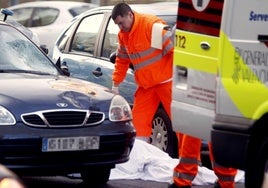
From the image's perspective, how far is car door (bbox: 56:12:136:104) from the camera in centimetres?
1262

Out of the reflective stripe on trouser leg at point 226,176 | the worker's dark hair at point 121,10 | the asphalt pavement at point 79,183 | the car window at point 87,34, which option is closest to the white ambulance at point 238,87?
the reflective stripe on trouser leg at point 226,176

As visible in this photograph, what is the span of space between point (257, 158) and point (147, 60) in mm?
2688

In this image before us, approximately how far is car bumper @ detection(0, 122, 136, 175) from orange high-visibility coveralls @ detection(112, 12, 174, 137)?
2.94 ft

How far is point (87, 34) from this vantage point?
529 inches

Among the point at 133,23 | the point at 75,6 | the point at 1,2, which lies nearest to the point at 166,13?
the point at 133,23

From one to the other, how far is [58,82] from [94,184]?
1.05 m

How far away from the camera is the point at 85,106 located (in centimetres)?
952

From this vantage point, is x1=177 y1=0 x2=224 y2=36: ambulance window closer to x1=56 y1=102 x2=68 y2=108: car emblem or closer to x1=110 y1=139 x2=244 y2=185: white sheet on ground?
x1=56 y1=102 x2=68 y2=108: car emblem

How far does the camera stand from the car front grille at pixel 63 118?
9180mm

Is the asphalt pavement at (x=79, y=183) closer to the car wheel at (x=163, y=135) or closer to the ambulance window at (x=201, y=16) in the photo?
the car wheel at (x=163, y=135)

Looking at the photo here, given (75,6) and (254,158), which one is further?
(75,6)

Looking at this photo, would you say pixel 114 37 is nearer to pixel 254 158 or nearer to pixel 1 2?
pixel 254 158

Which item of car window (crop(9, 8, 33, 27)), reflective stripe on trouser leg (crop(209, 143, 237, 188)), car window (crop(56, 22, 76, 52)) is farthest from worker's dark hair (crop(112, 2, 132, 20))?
car window (crop(9, 8, 33, 27))

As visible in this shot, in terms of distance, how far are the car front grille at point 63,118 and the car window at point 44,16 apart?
1352 centimetres
